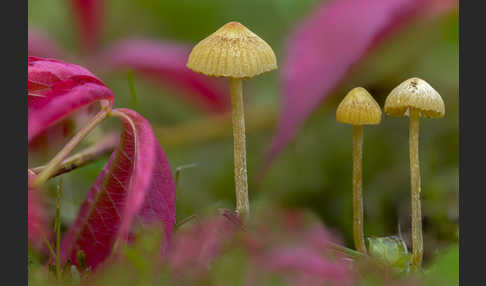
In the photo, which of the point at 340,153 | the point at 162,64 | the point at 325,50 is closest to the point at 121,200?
the point at 325,50

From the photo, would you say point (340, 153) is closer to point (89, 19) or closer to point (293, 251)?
point (89, 19)

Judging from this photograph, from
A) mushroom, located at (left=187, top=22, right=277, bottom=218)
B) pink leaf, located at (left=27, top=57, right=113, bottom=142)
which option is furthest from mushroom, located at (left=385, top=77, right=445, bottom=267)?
pink leaf, located at (left=27, top=57, right=113, bottom=142)

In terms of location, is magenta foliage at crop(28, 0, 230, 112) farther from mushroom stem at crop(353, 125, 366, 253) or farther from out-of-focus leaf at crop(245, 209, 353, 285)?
out-of-focus leaf at crop(245, 209, 353, 285)

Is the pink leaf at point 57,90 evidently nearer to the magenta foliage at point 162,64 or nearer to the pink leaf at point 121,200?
the pink leaf at point 121,200

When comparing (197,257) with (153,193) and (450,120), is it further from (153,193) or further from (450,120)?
(450,120)

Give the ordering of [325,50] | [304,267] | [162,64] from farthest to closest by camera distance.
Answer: [162,64] < [325,50] < [304,267]

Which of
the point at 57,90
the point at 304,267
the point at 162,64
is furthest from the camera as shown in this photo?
the point at 162,64
